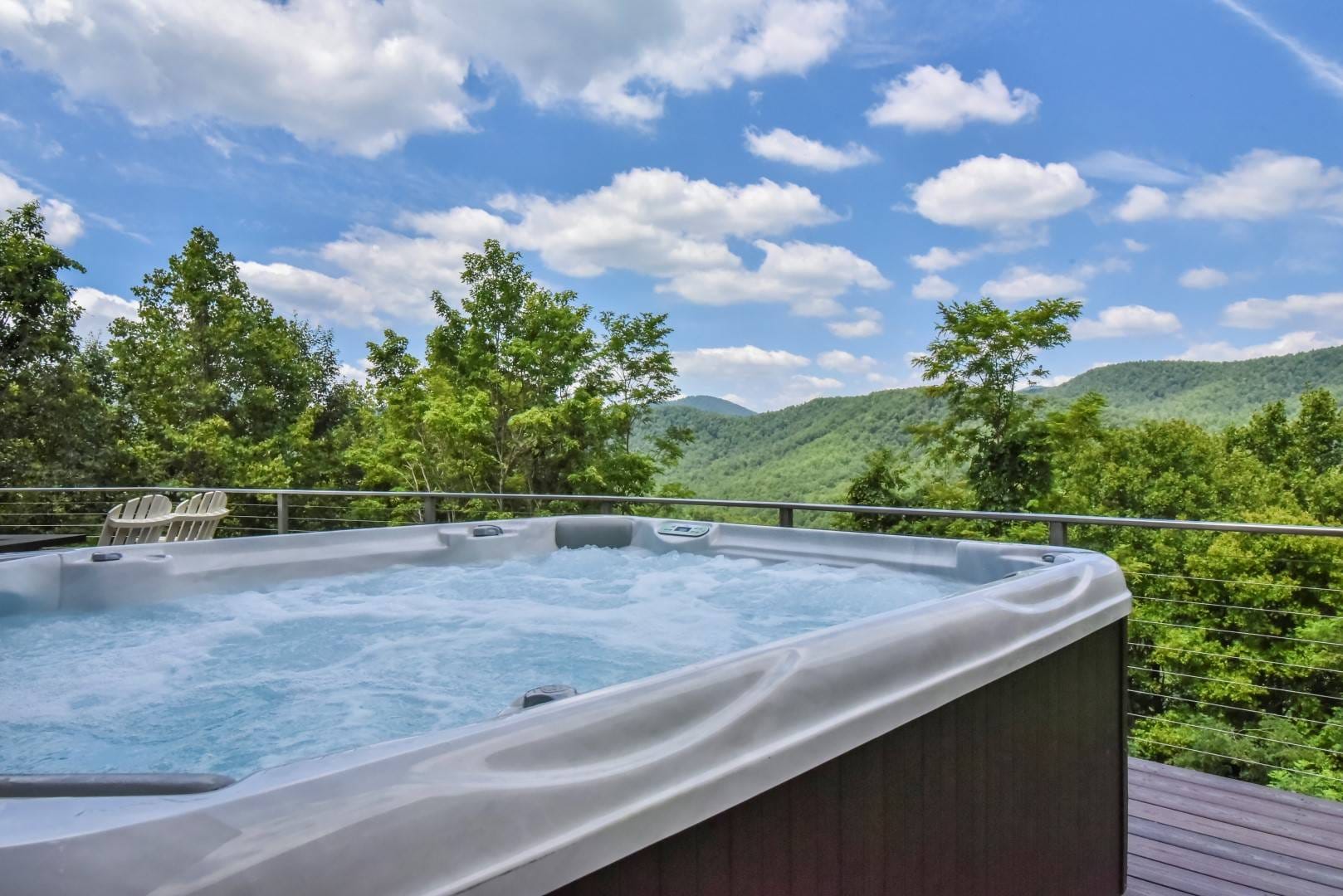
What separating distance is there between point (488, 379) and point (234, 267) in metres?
4.50

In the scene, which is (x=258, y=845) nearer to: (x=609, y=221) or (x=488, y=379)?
(x=488, y=379)

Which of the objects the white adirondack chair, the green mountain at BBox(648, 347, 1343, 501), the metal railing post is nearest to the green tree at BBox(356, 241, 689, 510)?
the green mountain at BBox(648, 347, 1343, 501)

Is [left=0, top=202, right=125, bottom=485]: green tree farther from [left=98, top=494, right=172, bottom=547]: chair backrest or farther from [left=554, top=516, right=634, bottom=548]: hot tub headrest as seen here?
[left=554, top=516, right=634, bottom=548]: hot tub headrest

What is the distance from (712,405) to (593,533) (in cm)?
1301

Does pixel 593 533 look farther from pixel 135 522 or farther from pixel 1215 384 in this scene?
pixel 1215 384

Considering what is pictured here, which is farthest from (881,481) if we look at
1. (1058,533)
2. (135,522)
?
(135,522)

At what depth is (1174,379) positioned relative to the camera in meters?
16.4

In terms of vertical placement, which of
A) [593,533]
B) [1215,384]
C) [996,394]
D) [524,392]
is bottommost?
[593,533]

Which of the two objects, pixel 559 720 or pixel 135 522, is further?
pixel 135 522

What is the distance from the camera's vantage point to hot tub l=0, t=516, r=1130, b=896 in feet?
1.86

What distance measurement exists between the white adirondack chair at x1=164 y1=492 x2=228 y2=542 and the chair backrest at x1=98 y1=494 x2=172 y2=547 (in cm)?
9

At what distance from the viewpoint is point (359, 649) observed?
1.70m

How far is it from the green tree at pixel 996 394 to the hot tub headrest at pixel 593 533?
9.46m

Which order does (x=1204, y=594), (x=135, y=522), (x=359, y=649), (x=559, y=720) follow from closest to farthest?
(x=559, y=720) < (x=359, y=649) < (x=135, y=522) < (x=1204, y=594)
